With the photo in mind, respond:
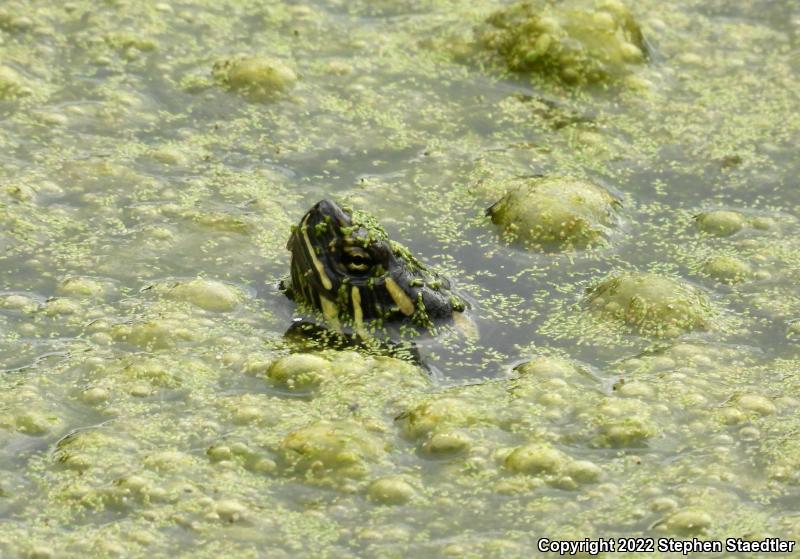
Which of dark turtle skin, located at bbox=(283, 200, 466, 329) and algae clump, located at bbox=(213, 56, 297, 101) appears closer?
dark turtle skin, located at bbox=(283, 200, 466, 329)

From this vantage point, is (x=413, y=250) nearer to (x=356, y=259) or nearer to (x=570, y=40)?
(x=356, y=259)

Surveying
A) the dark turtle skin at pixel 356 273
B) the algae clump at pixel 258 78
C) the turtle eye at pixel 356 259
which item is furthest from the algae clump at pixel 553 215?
the algae clump at pixel 258 78

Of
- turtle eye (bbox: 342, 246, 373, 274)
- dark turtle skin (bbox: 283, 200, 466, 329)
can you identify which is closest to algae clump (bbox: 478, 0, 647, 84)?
dark turtle skin (bbox: 283, 200, 466, 329)

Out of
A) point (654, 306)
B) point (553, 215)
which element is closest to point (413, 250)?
point (553, 215)

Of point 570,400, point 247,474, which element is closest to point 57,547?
point 247,474

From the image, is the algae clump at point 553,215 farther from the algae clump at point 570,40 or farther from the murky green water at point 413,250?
the algae clump at point 570,40

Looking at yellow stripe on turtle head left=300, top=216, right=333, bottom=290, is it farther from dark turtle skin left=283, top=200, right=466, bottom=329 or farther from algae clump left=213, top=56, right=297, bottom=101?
algae clump left=213, top=56, right=297, bottom=101
